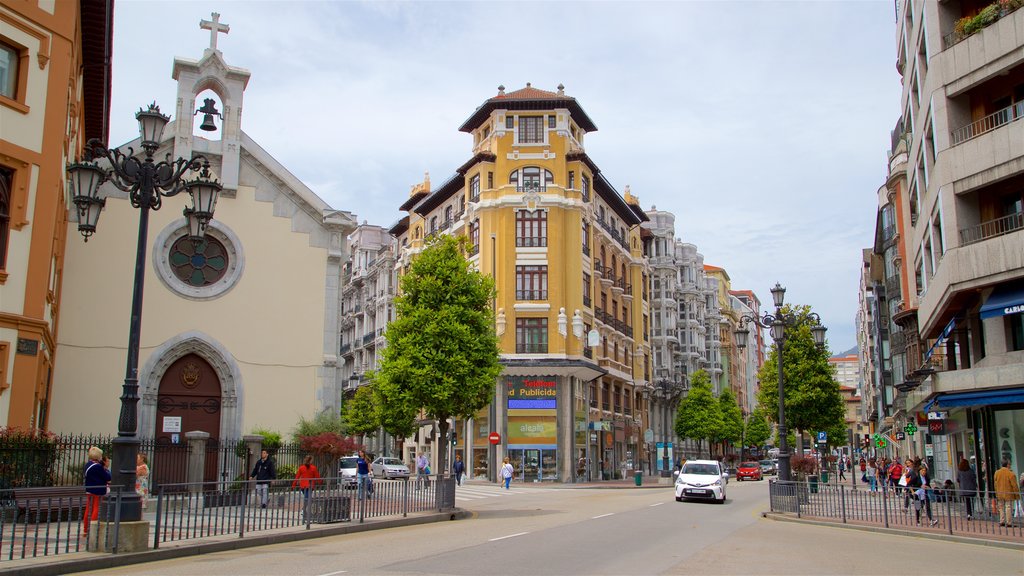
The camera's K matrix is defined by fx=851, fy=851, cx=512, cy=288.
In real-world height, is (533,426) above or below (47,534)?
above

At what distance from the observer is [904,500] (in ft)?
74.1

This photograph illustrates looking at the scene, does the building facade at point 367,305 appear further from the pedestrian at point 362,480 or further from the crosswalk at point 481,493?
the pedestrian at point 362,480

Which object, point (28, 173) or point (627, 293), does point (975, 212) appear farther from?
point (627, 293)

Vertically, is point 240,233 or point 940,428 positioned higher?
point 240,233

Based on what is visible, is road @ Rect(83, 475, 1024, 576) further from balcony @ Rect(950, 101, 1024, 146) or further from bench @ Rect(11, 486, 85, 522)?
balcony @ Rect(950, 101, 1024, 146)

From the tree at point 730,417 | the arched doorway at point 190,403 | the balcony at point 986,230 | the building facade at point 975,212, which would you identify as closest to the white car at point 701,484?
the building facade at point 975,212

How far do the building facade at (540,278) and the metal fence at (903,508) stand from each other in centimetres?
2508

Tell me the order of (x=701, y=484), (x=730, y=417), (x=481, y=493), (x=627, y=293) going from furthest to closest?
1. (x=730, y=417)
2. (x=627, y=293)
3. (x=481, y=493)
4. (x=701, y=484)

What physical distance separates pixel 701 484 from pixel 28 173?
22.7 meters

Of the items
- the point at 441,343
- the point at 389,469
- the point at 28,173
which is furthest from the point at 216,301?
the point at 389,469

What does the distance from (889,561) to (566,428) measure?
3665 cm

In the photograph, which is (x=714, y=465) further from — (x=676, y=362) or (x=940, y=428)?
(x=676, y=362)

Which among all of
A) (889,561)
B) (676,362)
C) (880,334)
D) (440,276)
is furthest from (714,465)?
(676,362)

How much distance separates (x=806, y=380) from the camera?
47875mm
